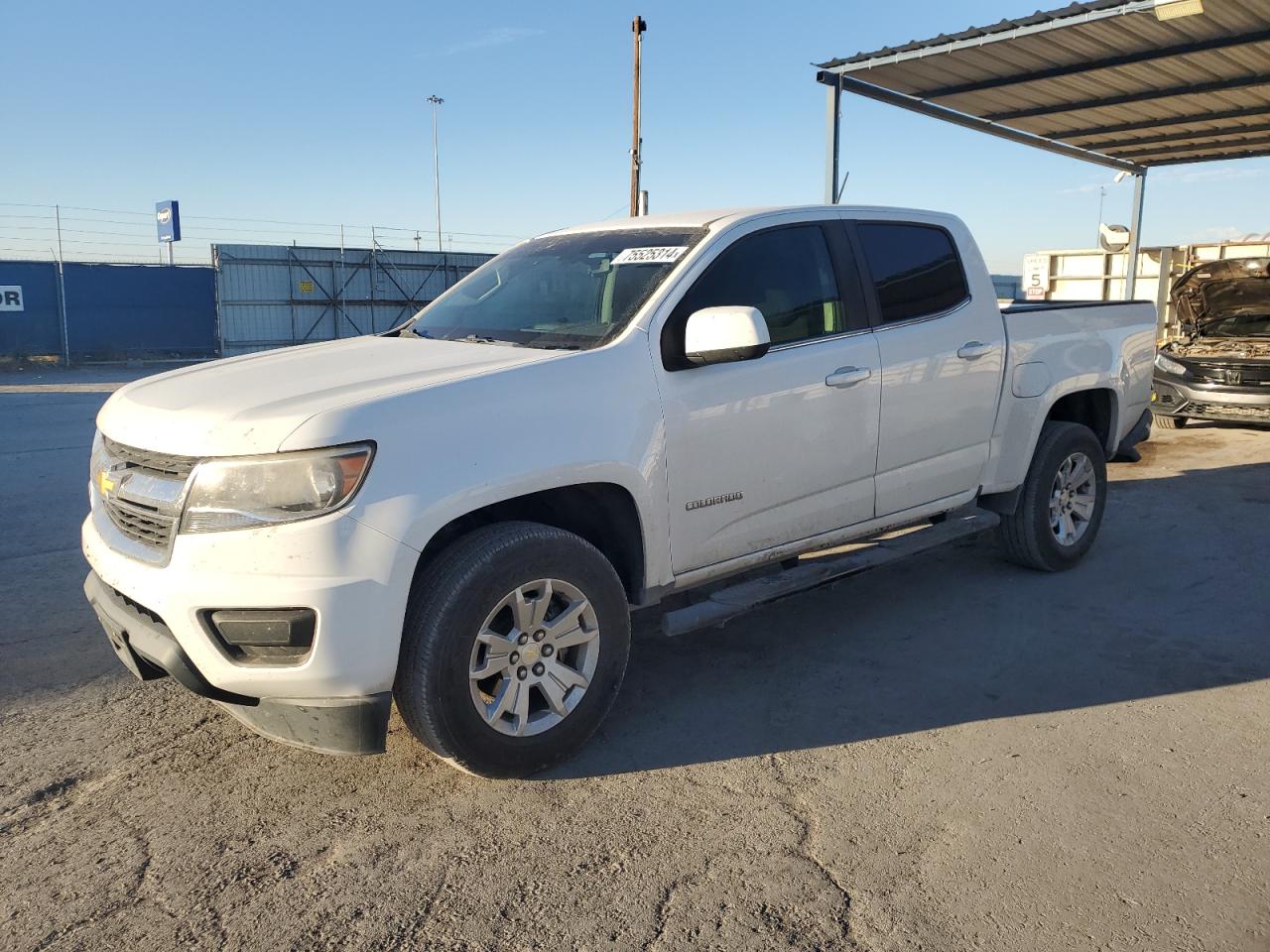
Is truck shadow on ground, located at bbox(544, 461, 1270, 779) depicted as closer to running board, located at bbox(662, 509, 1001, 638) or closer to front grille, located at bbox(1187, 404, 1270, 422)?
running board, located at bbox(662, 509, 1001, 638)

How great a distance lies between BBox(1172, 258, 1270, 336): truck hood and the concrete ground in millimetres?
7547

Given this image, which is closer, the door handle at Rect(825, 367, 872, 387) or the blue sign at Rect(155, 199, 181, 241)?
the door handle at Rect(825, 367, 872, 387)

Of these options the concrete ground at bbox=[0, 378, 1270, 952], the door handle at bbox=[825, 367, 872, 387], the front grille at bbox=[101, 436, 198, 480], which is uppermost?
the door handle at bbox=[825, 367, 872, 387]

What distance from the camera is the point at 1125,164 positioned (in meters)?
15.1

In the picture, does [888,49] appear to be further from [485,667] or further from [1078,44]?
[485,667]

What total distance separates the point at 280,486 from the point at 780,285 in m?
2.18

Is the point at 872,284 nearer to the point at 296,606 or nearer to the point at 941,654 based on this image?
the point at 941,654

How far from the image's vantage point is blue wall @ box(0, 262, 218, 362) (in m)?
23.2

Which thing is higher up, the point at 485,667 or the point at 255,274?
the point at 255,274

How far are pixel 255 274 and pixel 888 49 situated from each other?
19976 mm

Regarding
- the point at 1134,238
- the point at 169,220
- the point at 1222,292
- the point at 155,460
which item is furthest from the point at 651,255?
the point at 169,220

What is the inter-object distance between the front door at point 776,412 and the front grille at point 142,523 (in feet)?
5.31

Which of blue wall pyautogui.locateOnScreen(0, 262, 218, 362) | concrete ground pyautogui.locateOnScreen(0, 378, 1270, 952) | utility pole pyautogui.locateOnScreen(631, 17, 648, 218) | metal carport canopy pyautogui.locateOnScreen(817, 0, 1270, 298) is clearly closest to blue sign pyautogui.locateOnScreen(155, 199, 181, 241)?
blue wall pyautogui.locateOnScreen(0, 262, 218, 362)

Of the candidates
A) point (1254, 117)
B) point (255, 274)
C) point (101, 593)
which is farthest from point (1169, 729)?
point (255, 274)
